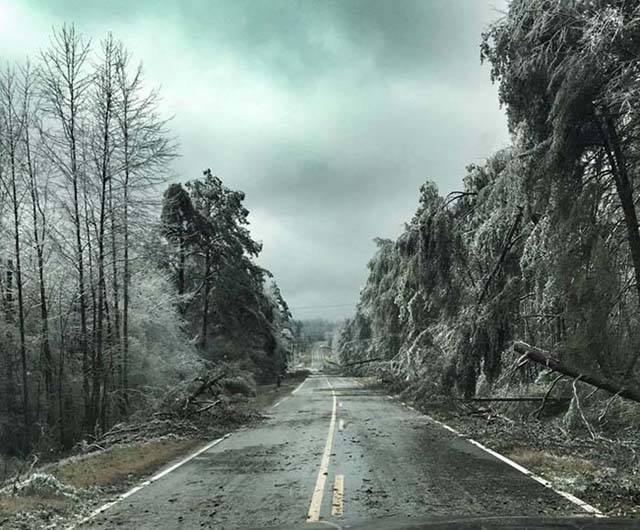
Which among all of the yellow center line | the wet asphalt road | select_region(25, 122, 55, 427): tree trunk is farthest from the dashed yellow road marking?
select_region(25, 122, 55, 427): tree trunk

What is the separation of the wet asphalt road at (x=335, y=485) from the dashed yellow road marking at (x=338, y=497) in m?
0.03

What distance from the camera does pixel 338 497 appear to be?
27.3ft

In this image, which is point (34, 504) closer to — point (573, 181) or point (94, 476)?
point (94, 476)

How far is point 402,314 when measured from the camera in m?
27.1

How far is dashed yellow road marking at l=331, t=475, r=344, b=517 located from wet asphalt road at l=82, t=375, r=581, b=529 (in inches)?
1.1

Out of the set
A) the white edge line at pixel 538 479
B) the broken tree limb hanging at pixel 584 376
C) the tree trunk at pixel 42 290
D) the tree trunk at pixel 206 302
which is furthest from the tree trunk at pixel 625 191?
the tree trunk at pixel 206 302

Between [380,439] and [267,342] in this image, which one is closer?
[380,439]

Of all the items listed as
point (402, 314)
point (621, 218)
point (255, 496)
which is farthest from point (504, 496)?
point (402, 314)

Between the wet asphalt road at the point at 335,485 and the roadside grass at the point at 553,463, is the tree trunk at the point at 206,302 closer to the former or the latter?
the wet asphalt road at the point at 335,485

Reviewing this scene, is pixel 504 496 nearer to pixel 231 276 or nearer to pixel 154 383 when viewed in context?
pixel 154 383

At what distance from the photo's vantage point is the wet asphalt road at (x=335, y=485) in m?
7.36

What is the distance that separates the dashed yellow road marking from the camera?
24.4ft

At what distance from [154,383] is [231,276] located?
20.0 m

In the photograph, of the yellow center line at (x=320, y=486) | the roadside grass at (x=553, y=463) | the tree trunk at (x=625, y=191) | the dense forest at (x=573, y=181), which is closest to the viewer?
the yellow center line at (x=320, y=486)
